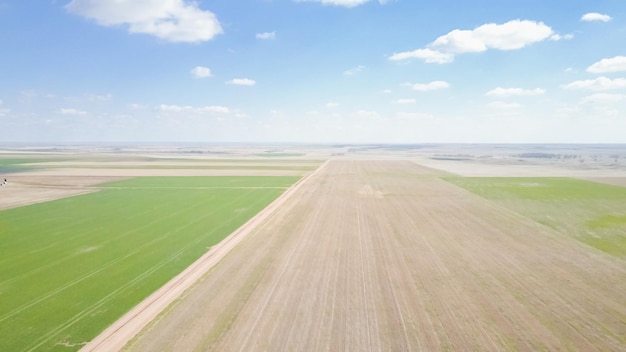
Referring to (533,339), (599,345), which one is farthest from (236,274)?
(599,345)

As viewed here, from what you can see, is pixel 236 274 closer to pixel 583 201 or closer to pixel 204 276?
pixel 204 276

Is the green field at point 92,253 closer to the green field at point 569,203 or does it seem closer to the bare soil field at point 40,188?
the bare soil field at point 40,188

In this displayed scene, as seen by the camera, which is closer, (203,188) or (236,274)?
(236,274)

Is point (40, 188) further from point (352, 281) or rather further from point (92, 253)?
point (352, 281)

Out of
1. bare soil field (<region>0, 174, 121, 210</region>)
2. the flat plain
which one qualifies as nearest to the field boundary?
the flat plain

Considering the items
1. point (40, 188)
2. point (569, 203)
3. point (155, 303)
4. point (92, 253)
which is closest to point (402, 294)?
point (155, 303)
